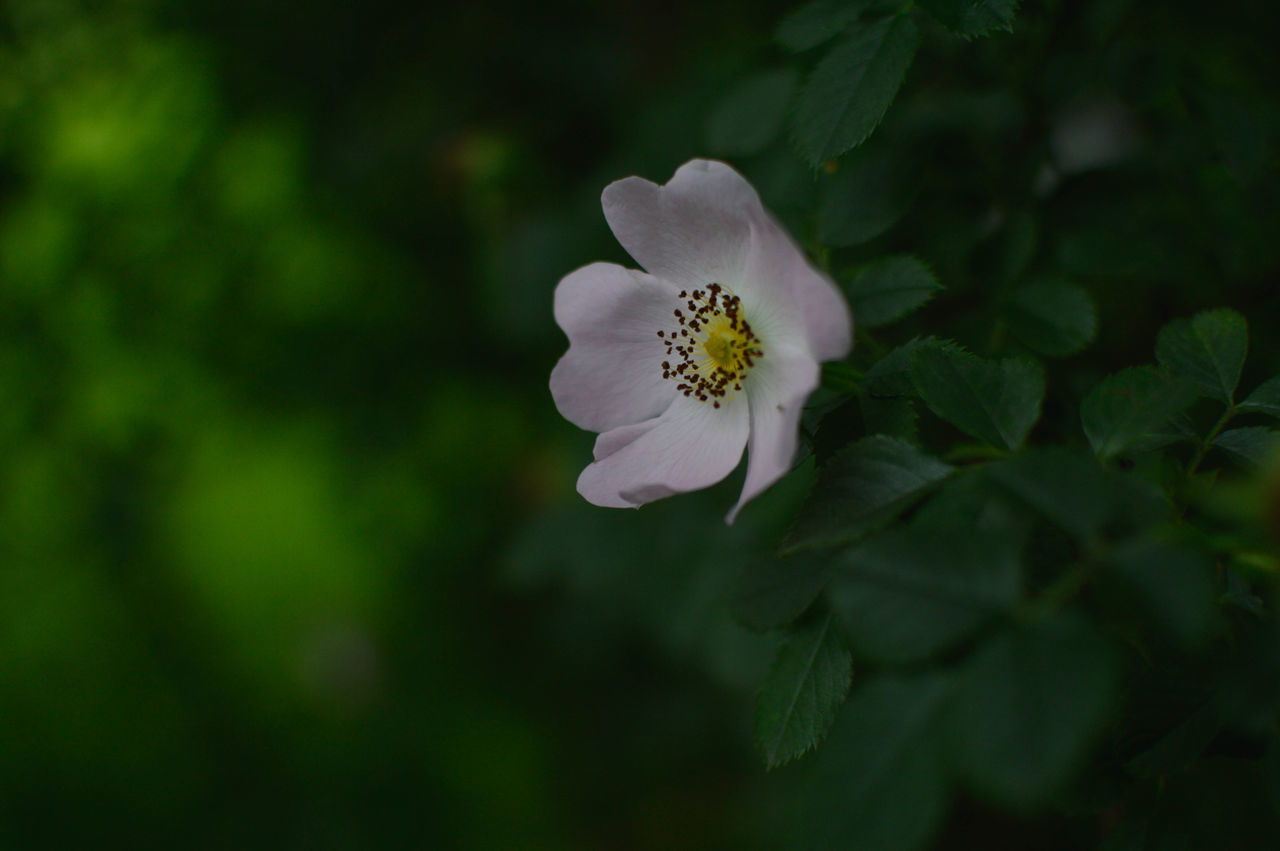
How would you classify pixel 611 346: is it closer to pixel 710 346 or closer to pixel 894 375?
pixel 710 346

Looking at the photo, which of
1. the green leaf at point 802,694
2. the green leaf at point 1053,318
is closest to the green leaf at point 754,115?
the green leaf at point 1053,318

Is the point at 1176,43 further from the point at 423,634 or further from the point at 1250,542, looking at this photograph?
the point at 423,634

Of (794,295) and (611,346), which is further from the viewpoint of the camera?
(611,346)

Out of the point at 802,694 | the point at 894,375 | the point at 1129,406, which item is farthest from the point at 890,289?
the point at 802,694

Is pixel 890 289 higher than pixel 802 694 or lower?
higher

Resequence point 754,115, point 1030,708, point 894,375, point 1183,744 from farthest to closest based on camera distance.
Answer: point 754,115
point 894,375
point 1183,744
point 1030,708

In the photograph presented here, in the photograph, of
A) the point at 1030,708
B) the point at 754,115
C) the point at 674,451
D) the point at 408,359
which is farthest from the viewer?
the point at 408,359

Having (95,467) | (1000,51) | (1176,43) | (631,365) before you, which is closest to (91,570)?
(95,467)

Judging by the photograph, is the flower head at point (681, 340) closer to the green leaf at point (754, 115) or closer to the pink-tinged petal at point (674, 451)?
the pink-tinged petal at point (674, 451)
